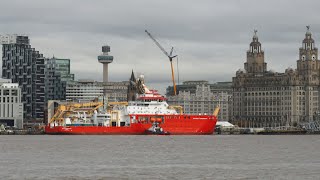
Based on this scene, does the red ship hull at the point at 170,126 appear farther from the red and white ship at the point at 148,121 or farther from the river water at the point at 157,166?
the river water at the point at 157,166

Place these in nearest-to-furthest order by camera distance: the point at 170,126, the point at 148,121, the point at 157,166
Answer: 1. the point at 157,166
2. the point at 170,126
3. the point at 148,121

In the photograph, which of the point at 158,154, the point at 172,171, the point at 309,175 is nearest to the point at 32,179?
the point at 172,171

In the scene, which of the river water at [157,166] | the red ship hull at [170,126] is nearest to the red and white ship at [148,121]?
the red ship hull at [170,126]

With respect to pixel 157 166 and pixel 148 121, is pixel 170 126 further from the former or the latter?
pixel 157 166

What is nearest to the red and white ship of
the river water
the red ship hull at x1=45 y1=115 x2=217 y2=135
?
the red ship hull at x1=45 y1=115 x2=217 y2=135

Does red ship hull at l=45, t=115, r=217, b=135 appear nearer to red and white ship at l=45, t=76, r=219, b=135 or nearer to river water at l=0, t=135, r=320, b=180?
red and white ship at l=45, t=76, r=219, b=135

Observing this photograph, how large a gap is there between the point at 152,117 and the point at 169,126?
4.37 meters

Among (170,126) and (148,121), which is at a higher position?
(148,121)

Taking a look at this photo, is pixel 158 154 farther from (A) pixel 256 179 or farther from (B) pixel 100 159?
(A) pixel 256 179

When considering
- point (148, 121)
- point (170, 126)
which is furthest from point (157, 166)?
point (148, 121)

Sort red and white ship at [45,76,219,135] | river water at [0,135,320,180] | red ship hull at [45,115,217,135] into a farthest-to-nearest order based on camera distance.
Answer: red ship hull at [45,115,217,135] < red and white ship at [45,76,219,135] < river water at [0,135,320,180]

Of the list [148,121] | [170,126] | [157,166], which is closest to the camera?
[157,166]

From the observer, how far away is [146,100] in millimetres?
199875

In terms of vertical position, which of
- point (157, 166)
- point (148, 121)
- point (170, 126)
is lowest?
point (157, 166)
